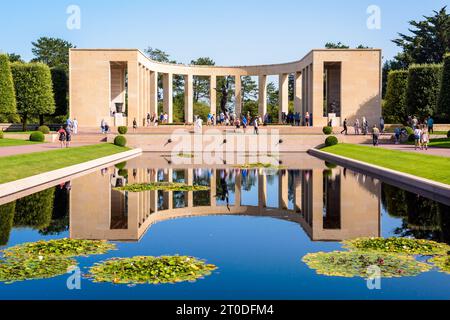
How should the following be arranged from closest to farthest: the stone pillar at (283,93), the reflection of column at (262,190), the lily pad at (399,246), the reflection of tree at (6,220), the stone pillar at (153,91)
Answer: the lily pad at (399,246)
the reflection of tree at (6,220)
the reflection of column at (262,190)
the stone pillar at (283,93)
the stone pillar at (153,91)

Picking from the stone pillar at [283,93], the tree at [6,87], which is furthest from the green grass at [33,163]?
the stone pillar at [283,93]

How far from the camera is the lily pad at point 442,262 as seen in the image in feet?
25.7

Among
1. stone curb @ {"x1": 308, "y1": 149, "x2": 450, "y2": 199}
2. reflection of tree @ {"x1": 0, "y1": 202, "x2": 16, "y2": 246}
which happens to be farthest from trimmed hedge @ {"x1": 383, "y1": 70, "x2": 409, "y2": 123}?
reflection of tree @ {"x1": 0, "y1": 202, "x2": 16, "y2": 246}

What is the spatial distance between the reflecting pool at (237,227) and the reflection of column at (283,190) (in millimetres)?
37

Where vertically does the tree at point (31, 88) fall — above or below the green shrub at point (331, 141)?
above

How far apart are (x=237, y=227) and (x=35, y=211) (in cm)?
476

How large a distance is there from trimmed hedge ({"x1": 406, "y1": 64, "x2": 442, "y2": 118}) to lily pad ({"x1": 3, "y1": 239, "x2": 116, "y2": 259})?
52.6 m

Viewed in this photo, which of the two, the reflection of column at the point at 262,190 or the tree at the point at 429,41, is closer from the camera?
the reflection of column at the point at 262,190

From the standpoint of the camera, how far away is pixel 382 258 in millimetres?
8523

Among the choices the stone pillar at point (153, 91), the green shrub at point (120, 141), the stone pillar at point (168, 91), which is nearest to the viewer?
the green shrub at point (120, 141)

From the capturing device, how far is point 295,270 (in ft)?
25.6

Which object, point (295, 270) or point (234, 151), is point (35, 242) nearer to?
point (295, 270)

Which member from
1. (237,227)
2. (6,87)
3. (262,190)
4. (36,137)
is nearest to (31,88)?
(6,87)

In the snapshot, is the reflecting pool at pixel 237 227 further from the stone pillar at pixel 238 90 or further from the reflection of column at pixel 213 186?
the stone pillar at pixel 238 90
